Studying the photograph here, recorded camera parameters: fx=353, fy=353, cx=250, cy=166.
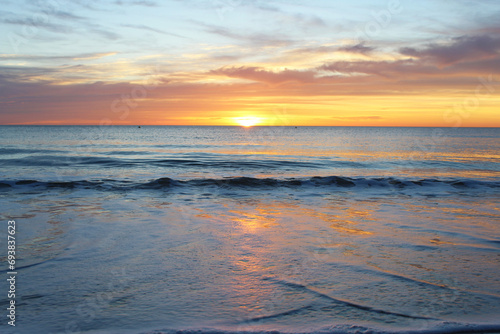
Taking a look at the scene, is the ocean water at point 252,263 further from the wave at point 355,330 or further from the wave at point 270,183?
the wave at point 270,183

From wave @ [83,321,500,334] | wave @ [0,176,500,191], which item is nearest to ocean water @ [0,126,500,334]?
wave @ [83,321,500,334]

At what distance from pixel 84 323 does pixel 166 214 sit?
658 cm

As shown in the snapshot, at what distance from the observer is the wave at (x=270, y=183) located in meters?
17.0

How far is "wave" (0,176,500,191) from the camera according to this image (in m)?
17.0

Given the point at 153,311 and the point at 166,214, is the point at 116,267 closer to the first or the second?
the point at 153,311

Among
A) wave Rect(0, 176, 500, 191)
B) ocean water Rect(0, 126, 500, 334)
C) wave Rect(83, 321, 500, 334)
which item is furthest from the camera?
wave Rect(0, 176, 500, 191)

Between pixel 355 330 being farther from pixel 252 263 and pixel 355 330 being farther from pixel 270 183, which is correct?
pixel 270 183

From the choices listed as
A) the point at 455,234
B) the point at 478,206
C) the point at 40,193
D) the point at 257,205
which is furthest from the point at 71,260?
the point at 478,206

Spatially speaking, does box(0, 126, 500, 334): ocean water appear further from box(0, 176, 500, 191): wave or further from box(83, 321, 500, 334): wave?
box(0, 176, 500, 191): wave

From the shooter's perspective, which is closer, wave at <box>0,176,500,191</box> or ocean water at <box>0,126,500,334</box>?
ocean water at <box>0,126,500,334</box>

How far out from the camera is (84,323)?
424 centimetres

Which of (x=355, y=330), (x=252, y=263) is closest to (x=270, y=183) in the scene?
(x=252, y=263)

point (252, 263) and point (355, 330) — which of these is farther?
point (252, 263)

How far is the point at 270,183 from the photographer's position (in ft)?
62.3
